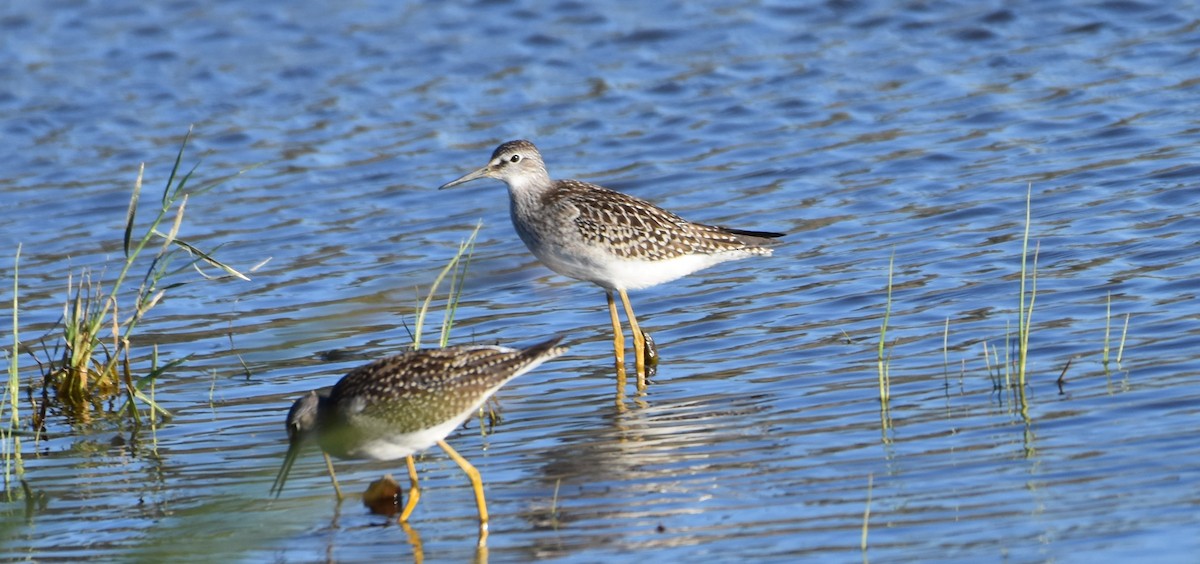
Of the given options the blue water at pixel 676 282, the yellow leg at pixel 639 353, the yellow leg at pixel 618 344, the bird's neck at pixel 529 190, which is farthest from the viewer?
the bird's neck at pixel 529 190

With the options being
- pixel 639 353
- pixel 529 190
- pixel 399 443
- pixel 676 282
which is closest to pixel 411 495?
pixel 399 443

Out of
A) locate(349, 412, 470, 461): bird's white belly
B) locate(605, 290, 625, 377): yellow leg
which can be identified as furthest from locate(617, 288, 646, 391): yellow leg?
locate(349, 412, 470, 461): bird's white belly

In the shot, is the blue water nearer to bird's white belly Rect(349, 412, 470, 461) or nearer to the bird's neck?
bird's white belly Rect(349, 412, 470, 461)

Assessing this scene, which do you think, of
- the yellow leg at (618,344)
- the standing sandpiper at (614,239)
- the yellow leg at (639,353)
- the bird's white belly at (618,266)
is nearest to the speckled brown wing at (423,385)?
the yellow leg at (639,353)

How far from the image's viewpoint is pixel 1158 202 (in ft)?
36.9

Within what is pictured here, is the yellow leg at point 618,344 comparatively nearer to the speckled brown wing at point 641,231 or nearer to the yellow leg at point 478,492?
the speckled brown wing at point 641,231

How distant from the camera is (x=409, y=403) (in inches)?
268

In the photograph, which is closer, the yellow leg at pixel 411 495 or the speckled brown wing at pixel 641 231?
the yellow leg at pixel 411 495

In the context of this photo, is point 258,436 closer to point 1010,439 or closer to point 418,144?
point 1010,439

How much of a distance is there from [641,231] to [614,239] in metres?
0.21

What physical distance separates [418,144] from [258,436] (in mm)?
7570

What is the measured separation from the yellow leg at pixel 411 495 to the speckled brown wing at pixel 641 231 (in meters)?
2.97

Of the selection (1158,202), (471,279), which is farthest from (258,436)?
(1158,202)

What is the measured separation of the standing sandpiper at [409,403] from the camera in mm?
6676
